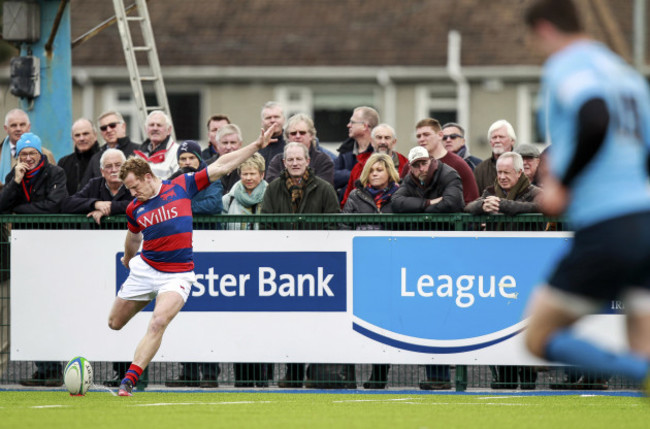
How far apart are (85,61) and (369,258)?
87.6ft

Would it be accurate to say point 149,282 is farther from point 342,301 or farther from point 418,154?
point 418,154

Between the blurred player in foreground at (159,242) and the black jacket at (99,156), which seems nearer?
the blurred player in foreground at (159,242)

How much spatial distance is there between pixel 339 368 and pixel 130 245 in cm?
239

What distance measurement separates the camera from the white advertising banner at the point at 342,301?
1223 centimetres

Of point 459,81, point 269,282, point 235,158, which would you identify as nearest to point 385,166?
point 269,282

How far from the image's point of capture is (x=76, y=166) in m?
13.9

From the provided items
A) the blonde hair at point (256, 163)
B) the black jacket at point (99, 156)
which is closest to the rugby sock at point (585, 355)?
the blonde hair at point (256, 163)

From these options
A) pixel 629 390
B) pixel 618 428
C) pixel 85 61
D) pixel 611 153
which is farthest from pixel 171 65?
pixel 611 153

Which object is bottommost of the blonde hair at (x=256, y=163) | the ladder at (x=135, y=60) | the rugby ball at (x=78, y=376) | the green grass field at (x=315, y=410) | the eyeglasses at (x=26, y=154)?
the green grass field at (x=315, y=410)

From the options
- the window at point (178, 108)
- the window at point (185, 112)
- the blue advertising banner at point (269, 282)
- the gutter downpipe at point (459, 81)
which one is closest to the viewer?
the blue advertising banner at point (269, 282)

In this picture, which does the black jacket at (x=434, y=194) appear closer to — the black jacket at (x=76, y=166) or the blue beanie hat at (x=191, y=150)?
the blue beanie hat at (x=191, y=150)

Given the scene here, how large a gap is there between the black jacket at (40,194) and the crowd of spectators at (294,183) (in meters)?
0.01

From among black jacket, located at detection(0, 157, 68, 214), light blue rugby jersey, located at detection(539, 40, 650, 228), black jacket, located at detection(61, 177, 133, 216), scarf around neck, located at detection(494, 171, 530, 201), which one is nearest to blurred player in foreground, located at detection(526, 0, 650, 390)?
light blue rugby jersey, located at detection(539, 40, 650, 228)

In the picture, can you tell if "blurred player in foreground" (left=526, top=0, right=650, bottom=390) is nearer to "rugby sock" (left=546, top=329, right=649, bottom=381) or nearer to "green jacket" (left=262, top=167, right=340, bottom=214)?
"rugby sock" (left=546, top=329, right=649, bottom=381)
